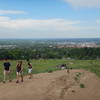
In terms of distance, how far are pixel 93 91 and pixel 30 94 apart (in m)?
3.94

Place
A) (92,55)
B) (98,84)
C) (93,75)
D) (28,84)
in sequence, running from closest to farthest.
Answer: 1. (28,84)
2. (98,84)
3. (93,75)
4. (92,55)

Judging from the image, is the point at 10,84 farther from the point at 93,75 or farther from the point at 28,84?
the point at 93,75

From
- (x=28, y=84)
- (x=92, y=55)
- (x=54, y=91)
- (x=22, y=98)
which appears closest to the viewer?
(x=22, y=98)

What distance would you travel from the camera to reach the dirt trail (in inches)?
472

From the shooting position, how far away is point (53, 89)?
1306 centimetres

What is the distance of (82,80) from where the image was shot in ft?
49.5

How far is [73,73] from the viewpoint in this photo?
16.9 m

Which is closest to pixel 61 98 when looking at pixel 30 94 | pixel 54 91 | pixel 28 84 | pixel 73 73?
pixel 54 91

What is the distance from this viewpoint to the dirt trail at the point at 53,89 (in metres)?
12.0

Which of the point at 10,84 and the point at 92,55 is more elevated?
the point at 10,84

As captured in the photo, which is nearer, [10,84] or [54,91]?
[54,91]

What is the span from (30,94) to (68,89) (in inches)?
98.4

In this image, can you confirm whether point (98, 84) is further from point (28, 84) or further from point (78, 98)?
point (28, 84)

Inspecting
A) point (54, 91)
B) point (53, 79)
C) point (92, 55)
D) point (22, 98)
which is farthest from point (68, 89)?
point (92, 55)
